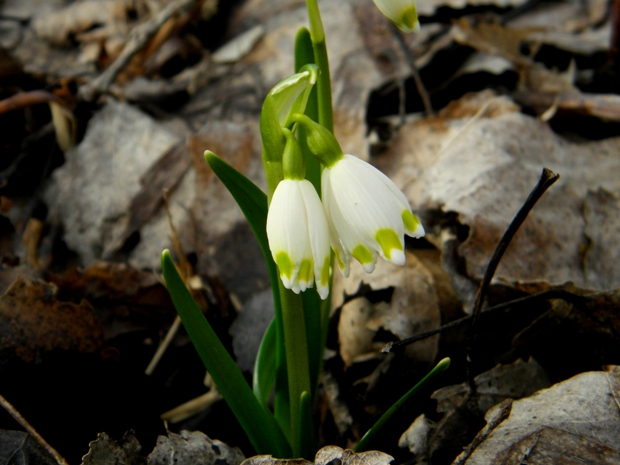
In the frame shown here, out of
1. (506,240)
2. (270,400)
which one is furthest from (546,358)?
(270,400)

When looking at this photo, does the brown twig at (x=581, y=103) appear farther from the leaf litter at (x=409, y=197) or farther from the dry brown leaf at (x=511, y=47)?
the dry brown leaf at (x=511, y=47)

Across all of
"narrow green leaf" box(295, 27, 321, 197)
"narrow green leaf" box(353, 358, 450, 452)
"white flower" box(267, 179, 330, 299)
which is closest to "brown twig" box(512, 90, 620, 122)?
"narrow green leaf" box(295, 27, 321, 197)

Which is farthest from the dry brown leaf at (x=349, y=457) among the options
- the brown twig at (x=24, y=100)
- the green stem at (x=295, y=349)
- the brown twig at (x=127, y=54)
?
the brown twig at (x=127, y=54)

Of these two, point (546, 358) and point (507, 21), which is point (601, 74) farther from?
point (546, 358)

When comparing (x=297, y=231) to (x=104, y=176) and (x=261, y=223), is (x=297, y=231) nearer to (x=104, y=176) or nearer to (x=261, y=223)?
(x=261, y=223)

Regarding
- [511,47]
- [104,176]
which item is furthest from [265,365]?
[511,47]

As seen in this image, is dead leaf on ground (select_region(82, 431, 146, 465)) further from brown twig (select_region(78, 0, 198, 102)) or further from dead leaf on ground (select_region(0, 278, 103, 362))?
brown twig (select_region(78, 0, 198, 102))
